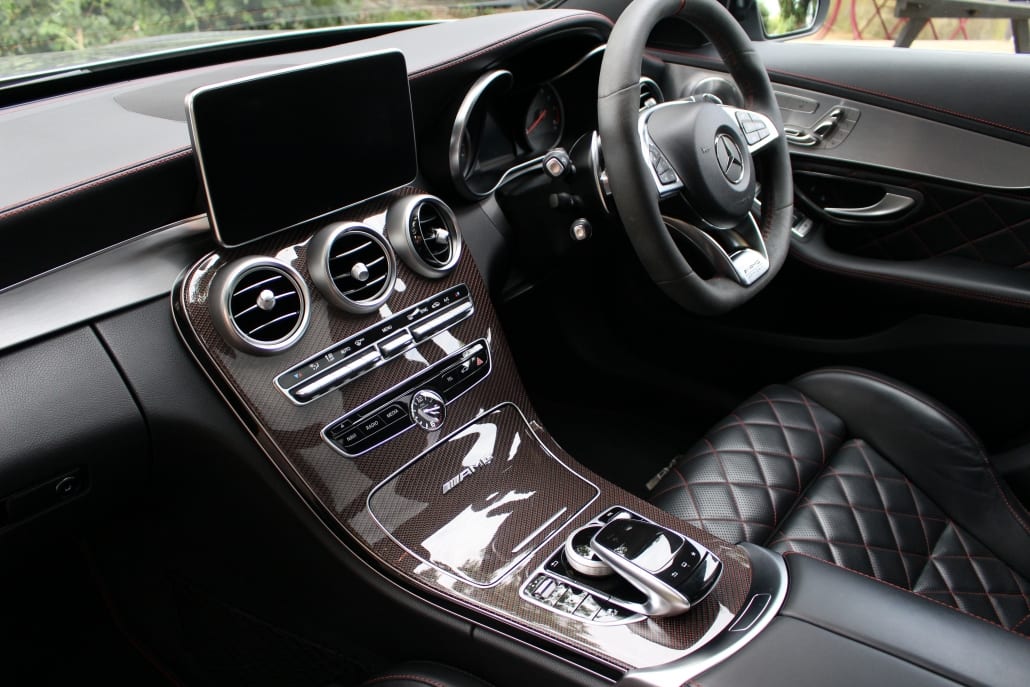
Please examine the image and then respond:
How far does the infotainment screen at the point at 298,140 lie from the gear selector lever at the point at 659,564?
0.59 meters

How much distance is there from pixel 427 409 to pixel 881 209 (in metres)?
1.18

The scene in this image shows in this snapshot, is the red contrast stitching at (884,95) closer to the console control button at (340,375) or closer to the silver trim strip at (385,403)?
the silver trim strip at (385,403)

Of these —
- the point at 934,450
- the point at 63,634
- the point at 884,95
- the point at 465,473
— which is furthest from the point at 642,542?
the point at 884,95

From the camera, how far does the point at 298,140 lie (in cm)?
103

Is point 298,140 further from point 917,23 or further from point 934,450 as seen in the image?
point 917,23

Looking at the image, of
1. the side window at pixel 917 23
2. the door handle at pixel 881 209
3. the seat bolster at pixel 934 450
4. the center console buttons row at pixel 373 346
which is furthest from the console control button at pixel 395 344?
the side window at pixel 917 23

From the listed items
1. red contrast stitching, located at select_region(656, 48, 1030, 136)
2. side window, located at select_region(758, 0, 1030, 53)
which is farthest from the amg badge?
side window, located at select_region(758, 0, 1030, 53)

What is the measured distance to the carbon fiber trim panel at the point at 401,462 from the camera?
98 cm

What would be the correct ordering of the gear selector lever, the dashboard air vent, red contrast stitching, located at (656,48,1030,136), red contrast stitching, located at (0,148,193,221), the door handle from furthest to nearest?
the door handle, red contrast stitching, located at (656,48,1030,136), the dashboard air vent, the gear selector lever, red contrast stitching, located at (0,148,193,221)

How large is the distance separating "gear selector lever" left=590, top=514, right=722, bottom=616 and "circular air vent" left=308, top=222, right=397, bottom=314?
465 millimetres

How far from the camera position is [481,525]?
118cm

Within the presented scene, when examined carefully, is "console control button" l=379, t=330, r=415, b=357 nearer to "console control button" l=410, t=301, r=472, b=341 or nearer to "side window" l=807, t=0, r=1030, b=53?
"console control button" l=410, t=301, r=472, b=341

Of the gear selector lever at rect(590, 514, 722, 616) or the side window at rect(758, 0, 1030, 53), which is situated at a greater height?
the side window at rect(758, 0, 1030, 53)

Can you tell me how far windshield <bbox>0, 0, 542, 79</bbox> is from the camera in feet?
3.91
